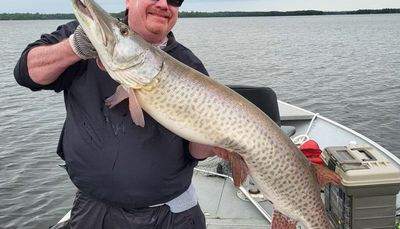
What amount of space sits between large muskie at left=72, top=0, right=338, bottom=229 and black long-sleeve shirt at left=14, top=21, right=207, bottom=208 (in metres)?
0.21

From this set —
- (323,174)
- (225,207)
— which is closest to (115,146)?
(323,174)

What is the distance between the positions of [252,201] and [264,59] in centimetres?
2159

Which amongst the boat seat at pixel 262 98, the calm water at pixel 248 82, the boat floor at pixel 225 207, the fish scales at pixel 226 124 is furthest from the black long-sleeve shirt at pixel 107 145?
the calm water at pixel 248 82

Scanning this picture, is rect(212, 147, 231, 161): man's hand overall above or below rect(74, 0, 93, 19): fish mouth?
below

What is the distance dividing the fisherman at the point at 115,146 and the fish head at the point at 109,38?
242 millimetres

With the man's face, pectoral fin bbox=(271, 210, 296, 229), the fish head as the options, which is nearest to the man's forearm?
the fish head

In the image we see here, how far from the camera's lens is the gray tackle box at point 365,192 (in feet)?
11.9

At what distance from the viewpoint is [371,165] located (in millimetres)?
3766

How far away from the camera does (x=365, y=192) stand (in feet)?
12.0

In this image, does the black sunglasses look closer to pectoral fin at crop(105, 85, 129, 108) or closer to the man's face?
the man's face

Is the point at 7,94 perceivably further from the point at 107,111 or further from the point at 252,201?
the point at 107,111

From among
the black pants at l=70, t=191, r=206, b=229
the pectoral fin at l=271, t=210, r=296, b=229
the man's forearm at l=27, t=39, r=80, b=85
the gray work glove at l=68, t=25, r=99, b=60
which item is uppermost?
the gray work glove at l=68, t=25, r=99, b=60

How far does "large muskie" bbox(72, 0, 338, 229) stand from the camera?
2.18 m

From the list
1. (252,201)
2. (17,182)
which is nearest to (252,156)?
(252,201)
